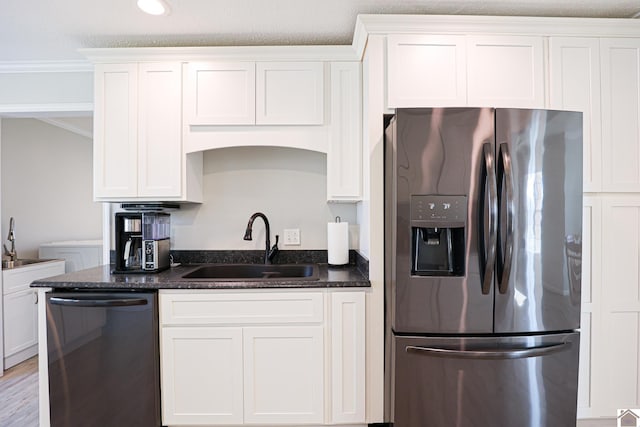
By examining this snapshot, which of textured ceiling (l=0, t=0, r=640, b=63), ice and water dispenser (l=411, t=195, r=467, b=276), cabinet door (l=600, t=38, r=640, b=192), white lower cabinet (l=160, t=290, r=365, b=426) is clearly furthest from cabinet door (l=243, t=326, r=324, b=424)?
cabinet door (l=600, t=38, r=640, b=192)

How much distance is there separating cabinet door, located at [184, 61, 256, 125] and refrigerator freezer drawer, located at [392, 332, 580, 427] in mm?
1569

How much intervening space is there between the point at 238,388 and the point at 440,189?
1448mm

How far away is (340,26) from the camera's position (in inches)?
75.7

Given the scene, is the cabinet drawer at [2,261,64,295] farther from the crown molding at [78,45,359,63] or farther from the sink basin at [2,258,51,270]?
the crown molding at [78,45,359,63]

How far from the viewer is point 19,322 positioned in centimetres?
281

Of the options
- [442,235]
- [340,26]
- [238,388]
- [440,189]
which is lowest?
[238,388]

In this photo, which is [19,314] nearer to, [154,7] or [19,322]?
[19,322]

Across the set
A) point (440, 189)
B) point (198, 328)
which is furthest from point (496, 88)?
point (198, 328)

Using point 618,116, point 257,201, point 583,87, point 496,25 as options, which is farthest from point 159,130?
point 618,116

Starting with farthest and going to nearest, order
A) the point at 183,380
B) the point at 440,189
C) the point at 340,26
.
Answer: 1. the point at 340,26
2. the point at 183,380
3. the point at 440,189

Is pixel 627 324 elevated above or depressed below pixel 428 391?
above

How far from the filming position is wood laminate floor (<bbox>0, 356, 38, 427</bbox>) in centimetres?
209

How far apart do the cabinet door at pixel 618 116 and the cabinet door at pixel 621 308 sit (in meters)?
0.18

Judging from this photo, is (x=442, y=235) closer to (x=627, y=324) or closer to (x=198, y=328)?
(x=627, y=324)
